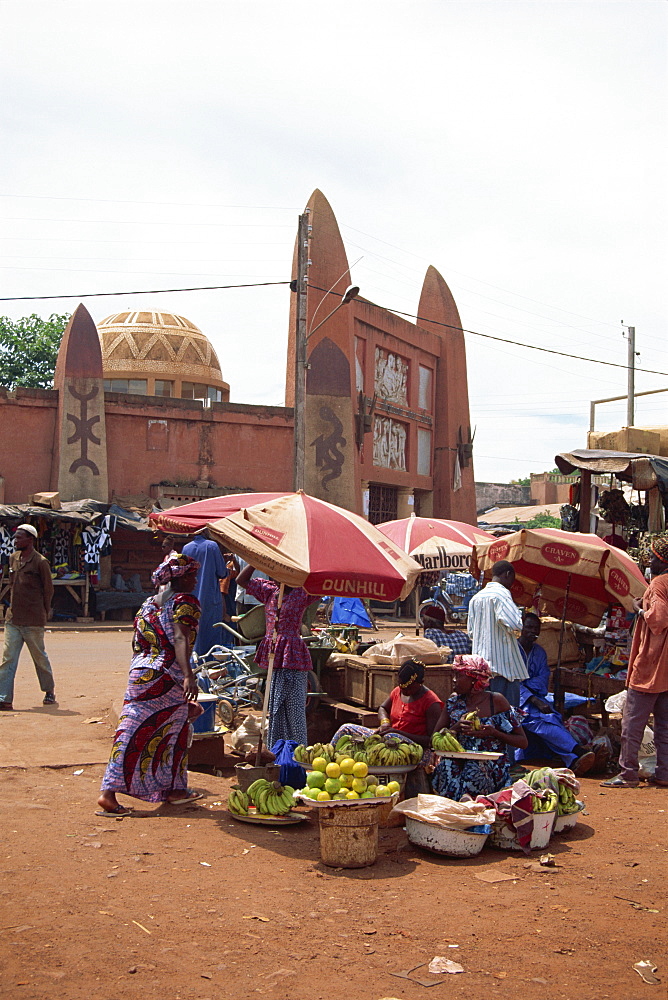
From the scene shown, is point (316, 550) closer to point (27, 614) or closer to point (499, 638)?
point (499, 638)

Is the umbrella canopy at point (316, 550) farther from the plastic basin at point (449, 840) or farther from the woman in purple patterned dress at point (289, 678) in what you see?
the plastic basin at point (449, 840)

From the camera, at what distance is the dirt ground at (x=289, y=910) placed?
13.0 feet

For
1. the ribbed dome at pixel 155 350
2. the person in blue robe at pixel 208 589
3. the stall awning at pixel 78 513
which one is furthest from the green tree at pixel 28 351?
the person in blue robe at pixel 208 589

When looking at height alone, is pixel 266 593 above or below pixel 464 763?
above

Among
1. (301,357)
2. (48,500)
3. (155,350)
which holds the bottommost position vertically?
(48,500)

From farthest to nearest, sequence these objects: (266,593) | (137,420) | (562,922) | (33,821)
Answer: (137,420) < (266,593) < (33,821) < (562,922)

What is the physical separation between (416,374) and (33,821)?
78.5 feet

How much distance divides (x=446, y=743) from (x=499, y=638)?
1.75m

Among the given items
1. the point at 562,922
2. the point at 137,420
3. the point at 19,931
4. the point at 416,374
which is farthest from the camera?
the point at 416,374

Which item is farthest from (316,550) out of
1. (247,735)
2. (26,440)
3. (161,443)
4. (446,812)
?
(161,443)

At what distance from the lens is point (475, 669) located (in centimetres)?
677

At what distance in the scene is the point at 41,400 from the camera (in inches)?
845

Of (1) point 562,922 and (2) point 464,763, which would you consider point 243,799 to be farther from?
(1) point 562,922

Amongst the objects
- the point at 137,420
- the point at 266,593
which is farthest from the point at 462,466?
the point at 266,593
